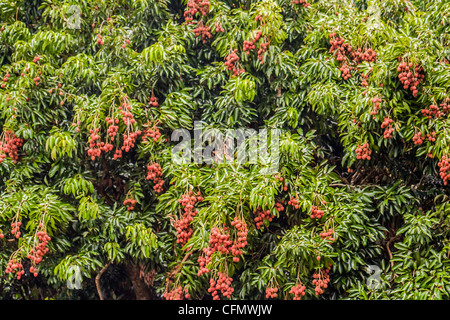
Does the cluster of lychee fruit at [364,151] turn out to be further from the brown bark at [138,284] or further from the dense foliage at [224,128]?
the brown bark at [138,284]

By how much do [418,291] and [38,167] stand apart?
3.16 meters

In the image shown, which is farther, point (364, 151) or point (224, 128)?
point (224, 128)

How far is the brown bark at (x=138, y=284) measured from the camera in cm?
565

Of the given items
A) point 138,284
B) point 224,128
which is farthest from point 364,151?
point 138,284

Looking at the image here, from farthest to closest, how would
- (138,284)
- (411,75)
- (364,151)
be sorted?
1. (138,284)
2. (364,151)
3. (411,75)

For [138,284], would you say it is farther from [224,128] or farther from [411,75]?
[411,75]

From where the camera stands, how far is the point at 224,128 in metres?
4.94

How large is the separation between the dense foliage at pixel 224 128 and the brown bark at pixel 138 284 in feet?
0.23

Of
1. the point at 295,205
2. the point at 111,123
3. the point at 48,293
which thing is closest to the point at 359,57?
the point at 295,205

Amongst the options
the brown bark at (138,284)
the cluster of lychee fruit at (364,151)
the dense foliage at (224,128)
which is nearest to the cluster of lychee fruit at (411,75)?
the dense foliage at (224,128)

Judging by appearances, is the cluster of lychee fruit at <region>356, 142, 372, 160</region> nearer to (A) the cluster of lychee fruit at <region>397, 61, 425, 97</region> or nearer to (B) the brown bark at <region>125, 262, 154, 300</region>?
(A) the cluster of lychee fruit at <region>397, 61, 425, 97</region>

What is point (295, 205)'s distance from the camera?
4.30 m

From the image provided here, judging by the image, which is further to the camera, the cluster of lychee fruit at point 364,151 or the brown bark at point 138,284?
the brown bark at point 138,284

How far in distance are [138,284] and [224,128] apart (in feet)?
6.20
